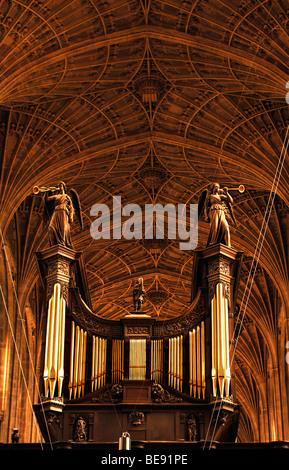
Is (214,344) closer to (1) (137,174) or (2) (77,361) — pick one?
(2) (77,361)

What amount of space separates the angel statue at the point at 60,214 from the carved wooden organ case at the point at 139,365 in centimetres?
47

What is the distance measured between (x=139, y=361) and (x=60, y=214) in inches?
154

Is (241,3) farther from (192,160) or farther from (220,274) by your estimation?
(220,274)

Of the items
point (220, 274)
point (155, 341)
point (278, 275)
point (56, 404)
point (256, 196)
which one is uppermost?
point (256, 196)

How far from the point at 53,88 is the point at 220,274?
13695 mm

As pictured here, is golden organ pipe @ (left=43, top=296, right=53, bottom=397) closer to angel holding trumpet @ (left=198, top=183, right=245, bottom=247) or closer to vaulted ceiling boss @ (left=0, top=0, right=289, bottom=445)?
vaulted ceiling boss @ (left=0, top=0, right=289, bottom=445)

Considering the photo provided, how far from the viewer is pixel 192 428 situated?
18500 millimetres

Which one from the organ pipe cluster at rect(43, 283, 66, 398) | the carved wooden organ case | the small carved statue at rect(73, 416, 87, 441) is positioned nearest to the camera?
the small carved statue at rect(73, 416, 87, 441)

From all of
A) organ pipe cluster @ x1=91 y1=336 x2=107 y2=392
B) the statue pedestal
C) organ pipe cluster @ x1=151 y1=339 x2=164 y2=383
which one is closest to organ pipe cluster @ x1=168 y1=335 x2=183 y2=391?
organ pipe cluster @ x1=151 y1=339 x2=164 y2=383

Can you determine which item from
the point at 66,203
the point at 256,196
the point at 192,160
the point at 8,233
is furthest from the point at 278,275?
the point at 66,203

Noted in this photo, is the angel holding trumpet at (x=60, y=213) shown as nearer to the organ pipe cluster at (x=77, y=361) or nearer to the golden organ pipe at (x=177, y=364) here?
the organ pipe cluster at (x=77, y=361)

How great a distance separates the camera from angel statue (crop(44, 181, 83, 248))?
67.5ft

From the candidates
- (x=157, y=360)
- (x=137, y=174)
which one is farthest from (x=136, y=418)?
(x=137, y=174)

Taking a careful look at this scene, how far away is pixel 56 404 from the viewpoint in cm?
1834
